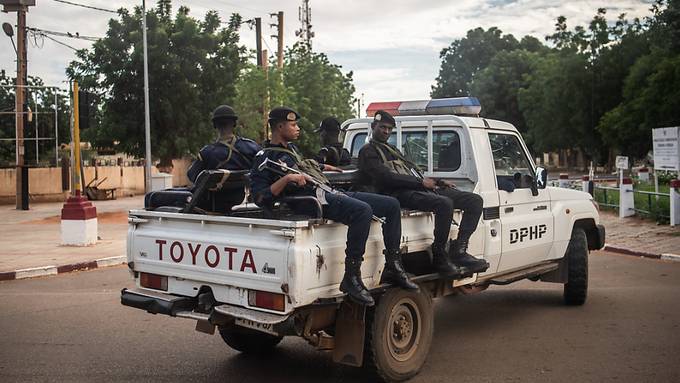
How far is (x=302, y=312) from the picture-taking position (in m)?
4.74

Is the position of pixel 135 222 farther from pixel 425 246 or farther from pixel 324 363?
pixel 425 246

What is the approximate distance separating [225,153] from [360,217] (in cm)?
173

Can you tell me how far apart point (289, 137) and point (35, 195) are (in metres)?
26.3

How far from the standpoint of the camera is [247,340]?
6.07 meters

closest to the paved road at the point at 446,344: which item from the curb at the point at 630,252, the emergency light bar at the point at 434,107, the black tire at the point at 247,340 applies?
the black tire at the point at 247,340

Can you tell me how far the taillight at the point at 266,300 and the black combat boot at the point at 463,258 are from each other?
5.80 feet

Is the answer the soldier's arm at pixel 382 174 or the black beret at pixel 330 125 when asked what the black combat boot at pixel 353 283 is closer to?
the soldier's arm at pixel 382 174

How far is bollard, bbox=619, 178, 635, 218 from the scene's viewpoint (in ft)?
54.7

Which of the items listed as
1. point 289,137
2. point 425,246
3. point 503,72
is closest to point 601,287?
point 425,246

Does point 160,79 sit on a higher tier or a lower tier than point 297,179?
higher

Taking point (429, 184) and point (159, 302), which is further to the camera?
point (429, 184)

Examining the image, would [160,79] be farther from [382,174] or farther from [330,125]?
[382,174]

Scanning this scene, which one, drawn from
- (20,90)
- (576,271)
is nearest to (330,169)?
(576,271)

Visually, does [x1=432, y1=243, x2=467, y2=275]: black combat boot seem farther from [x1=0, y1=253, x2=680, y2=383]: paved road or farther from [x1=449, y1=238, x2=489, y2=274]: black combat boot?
[x1=0, y1=253, x2=680, y2=383]: paved road
